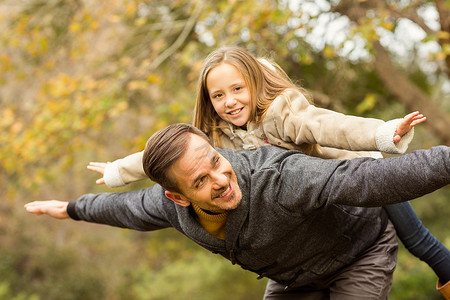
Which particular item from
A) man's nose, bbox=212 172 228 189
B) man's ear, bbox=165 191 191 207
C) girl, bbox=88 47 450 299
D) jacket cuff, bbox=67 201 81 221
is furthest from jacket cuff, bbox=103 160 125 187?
man's nose, bbox=212 172 228 189

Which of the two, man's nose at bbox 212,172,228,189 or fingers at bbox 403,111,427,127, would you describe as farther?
man's nose at bbox 212,172,228,189

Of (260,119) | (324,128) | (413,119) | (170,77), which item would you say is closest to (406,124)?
(413,119)

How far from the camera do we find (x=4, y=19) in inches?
285

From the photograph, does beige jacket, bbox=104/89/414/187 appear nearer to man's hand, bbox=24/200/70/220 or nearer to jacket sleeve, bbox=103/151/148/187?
jacket sleeve, bbox=103/151/148/187

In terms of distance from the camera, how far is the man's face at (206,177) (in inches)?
73.9

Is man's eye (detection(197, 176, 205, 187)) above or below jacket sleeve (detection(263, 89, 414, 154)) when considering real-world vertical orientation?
below

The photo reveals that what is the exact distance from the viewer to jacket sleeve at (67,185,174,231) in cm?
234

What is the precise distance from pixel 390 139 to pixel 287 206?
17.6 inches

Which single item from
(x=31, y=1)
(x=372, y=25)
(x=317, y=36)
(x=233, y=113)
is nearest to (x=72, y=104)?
(x=31, y=1)

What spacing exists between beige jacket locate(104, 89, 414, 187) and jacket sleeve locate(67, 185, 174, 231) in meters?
0.12

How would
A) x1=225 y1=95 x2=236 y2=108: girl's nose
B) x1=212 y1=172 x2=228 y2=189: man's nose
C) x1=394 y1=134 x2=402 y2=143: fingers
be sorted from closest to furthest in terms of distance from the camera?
x1=394 y1=134 x2=402 y2=143: fingers
x1=212 y1=172 x2=228 y2=189: man's nose
x1=225 y1=95 x2=236 y2=108: girl's nose

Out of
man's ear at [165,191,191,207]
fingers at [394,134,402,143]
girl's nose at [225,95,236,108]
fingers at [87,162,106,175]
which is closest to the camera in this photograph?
fingers at [394,134,402,143]

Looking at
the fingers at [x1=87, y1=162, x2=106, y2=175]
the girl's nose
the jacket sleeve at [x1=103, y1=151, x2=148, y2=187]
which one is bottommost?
the fingers at [x1=87, y1=162, x2=106, y2=175]

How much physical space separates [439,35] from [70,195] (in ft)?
41.2
